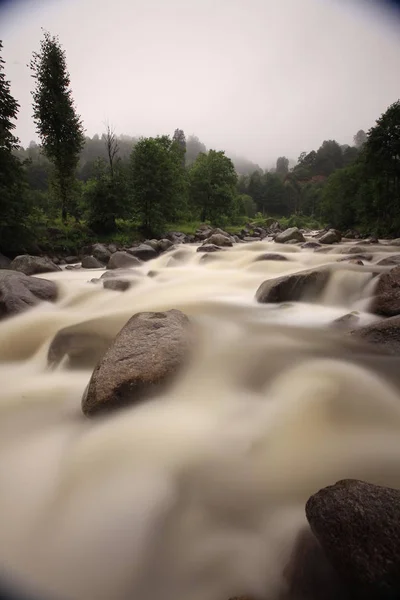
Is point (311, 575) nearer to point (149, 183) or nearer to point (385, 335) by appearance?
point (385, 335)

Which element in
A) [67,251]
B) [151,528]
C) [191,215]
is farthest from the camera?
[191,215]

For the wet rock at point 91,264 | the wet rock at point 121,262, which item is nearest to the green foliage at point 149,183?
the wet rock at point 91,264

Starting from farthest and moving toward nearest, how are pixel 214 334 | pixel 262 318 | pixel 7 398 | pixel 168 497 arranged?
pixel 262 318
pixel 214 334
pixel 7 398
pixel 168 497

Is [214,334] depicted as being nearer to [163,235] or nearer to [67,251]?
[67,251]

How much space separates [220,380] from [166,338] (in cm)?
74

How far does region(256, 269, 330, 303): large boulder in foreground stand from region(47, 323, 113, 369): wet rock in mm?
2938

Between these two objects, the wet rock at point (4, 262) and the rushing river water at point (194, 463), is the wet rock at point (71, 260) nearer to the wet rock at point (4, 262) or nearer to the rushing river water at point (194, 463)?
the wet rock at point (4, 262)

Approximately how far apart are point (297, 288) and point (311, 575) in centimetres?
442

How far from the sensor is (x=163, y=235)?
66.4ft

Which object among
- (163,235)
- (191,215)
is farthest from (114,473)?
(191,215)

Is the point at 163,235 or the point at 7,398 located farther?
the point at 163,235

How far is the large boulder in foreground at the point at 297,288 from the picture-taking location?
5277 millimetres

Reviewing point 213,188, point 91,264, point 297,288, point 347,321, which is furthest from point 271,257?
point 213,188

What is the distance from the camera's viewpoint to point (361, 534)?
1.23 meters
